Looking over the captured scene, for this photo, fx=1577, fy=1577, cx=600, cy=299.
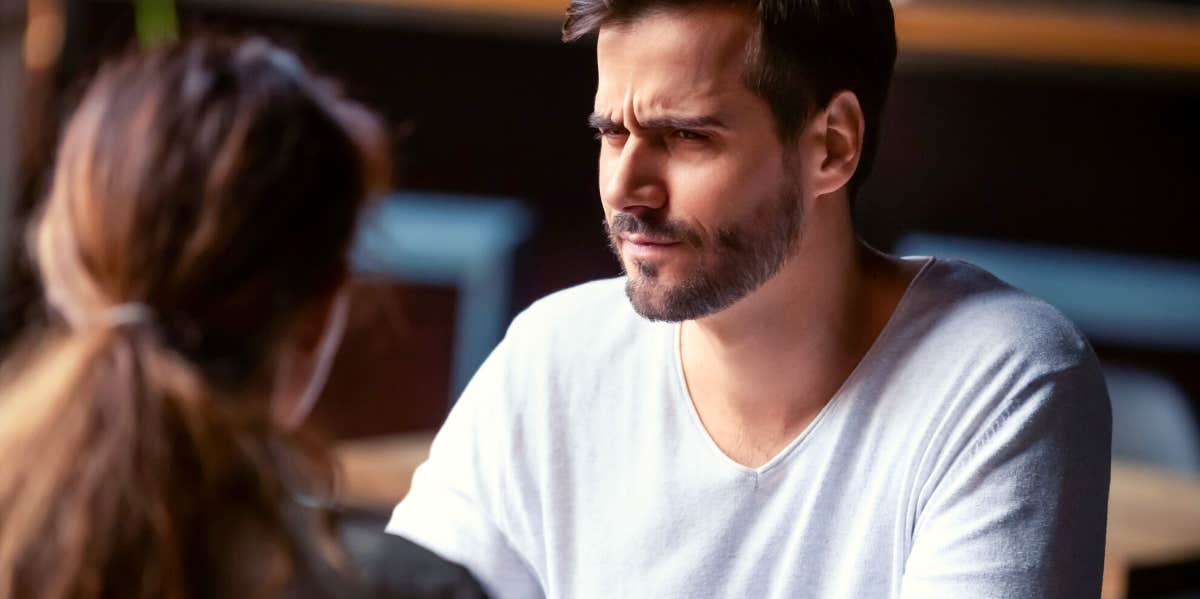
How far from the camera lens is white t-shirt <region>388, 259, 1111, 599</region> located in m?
1.19

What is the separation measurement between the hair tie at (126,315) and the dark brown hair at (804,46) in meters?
0.58

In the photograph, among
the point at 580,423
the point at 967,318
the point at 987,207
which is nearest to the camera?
the point at 967,318

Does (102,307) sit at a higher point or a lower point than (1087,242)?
higher

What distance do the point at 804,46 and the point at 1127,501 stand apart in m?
1.35

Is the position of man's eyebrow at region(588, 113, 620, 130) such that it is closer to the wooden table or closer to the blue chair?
the wooden table

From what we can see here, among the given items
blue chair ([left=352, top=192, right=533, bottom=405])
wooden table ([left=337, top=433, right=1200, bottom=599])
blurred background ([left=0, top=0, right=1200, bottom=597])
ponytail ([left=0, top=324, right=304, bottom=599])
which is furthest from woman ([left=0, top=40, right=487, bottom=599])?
blue chair ([left=352, top=192, right=533, bottom=405])

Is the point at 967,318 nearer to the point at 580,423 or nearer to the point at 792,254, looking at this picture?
the point at 792,254

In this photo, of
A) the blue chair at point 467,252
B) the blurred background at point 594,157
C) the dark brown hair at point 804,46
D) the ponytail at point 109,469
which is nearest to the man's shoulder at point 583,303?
the dark brown hair at point 804,46

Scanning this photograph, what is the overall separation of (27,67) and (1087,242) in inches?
90.8

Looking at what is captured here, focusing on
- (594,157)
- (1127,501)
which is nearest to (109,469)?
(1127,501)

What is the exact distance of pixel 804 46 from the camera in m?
1.30

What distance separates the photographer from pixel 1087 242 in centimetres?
348

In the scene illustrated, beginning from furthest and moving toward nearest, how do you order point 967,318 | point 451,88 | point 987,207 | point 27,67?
1. point 451,88
2. point 987,207
3. point 27,67
4. point 967,318

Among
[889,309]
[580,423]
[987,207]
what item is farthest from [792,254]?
[987,207]
